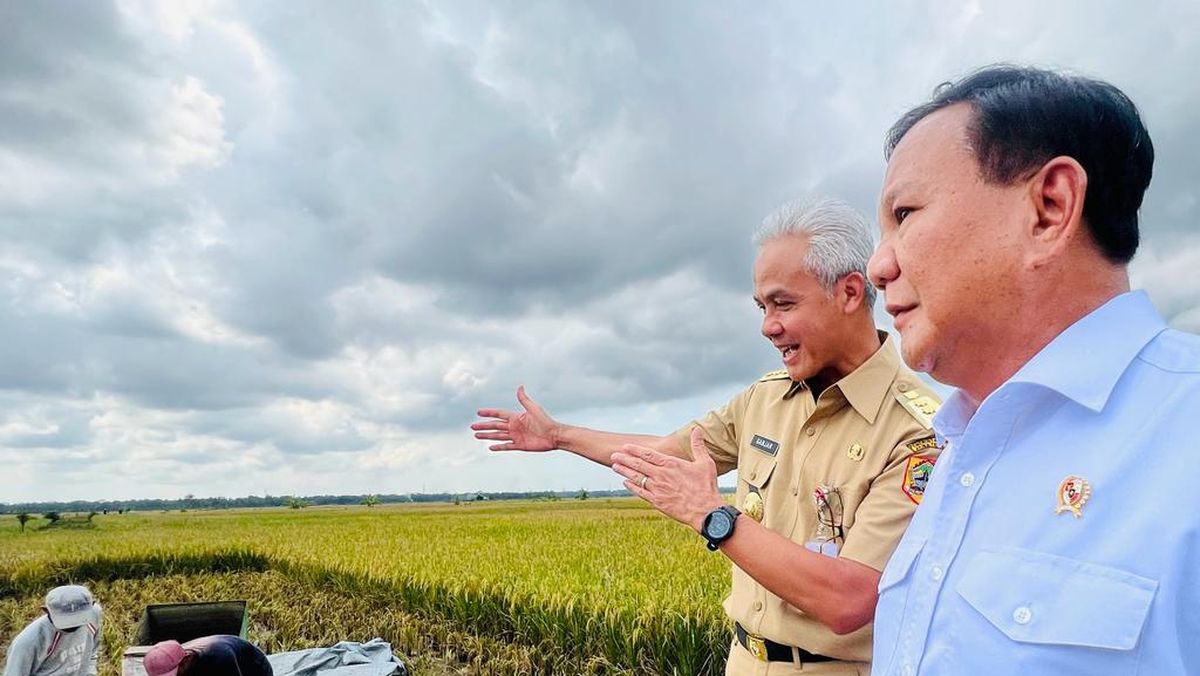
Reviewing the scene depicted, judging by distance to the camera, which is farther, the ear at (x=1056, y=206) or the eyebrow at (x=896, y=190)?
the eyebrow at (x=896, y=190)

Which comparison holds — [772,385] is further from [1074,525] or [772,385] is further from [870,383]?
[1074,525]

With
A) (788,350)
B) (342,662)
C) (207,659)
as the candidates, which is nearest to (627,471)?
(788,350)

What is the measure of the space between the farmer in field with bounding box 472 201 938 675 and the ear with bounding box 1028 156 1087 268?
946 millimetres

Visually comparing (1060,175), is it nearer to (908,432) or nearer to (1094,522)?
(1094,522)

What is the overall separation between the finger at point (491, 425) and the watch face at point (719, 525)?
150cm

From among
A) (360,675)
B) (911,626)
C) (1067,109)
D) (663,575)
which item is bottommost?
(360,675)

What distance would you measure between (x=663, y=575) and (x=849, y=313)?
5.15 m

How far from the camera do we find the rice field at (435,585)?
5.55 meters

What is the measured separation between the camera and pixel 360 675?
641 cm

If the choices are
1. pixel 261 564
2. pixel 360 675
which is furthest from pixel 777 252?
pixel 261 564

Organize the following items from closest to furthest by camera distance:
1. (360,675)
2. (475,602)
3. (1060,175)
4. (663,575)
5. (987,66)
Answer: (1060,175)
(987,66)
(360,675)
(663,575)
(475,602)

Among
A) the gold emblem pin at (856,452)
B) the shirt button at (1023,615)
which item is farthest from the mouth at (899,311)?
the gold emblem pin at (856,452)

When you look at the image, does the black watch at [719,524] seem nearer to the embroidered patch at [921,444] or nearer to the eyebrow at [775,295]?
the embroidered patch at [921,444]

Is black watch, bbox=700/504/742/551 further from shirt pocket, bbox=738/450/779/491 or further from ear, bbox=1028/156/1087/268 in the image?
ear, bbox=1028/156/1087/268
